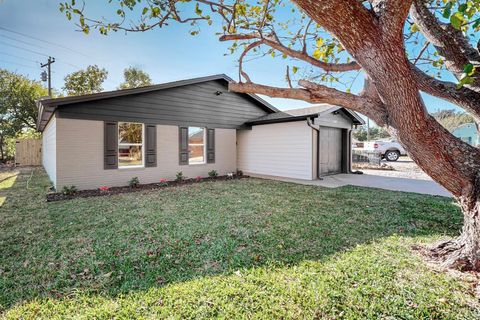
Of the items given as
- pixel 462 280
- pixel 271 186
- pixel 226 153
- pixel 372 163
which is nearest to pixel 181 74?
pixel 226 153

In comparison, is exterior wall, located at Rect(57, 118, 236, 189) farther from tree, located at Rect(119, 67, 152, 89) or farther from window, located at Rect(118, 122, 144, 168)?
tree, located at Rect(119, 67, 152, 89)

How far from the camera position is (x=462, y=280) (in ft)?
8.13

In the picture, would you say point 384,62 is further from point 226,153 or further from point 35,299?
point 226,153

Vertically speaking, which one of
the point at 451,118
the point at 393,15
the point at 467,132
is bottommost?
the point at 393,15

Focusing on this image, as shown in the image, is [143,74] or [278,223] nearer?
[278,223]

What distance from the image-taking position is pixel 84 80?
23.1 meters

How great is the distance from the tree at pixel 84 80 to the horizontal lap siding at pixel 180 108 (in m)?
19.0

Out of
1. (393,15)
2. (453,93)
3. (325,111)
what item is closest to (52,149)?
(325,111)

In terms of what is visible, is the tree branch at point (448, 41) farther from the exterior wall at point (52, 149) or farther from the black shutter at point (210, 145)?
the exterior wall at point (52, 149)

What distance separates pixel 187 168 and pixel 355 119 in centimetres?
852

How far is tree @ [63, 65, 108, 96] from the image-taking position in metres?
22.7

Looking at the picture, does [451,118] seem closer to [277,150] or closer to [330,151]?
[330,151]

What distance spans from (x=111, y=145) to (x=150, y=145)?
4.34 ft

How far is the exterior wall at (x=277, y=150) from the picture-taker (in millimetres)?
9633
